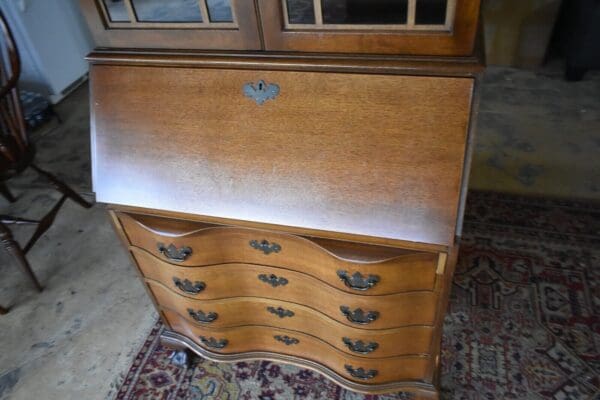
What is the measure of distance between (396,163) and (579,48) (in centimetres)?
247

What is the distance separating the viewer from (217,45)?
904mm

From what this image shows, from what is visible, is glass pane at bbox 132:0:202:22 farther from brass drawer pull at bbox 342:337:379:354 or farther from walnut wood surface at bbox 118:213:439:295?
brass drawer pull at bbox 342:337:379:354

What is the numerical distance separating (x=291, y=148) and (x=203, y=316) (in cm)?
66

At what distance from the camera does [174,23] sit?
0.91m

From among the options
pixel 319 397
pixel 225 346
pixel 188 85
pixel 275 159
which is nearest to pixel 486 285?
pixel 319 397

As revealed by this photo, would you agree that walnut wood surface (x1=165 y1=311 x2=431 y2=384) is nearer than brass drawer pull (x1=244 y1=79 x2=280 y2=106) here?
No

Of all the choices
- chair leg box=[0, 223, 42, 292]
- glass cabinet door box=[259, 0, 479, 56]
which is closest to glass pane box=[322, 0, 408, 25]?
glass cabinet door box=[259, 0, 479, 56]

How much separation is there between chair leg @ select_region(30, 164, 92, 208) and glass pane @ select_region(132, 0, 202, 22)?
4.31 ft

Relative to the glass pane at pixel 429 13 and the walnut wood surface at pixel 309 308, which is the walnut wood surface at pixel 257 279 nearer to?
the walnut wood surface at pixel 309 308

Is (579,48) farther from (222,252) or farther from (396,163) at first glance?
(222,252)

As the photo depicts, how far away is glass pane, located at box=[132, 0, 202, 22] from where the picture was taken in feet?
2.95

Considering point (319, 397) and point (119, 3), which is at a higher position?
point (119, 3)

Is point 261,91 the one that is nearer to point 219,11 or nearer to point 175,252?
point 219,11

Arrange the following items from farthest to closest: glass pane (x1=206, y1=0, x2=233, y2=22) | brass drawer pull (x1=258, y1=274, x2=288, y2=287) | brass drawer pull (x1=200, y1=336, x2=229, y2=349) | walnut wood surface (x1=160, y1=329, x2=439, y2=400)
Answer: brass drawer pull (x1=200, y1=336, x2=229, y2=349) → walnut wood surface (x1=160, y1=329, x2=439, y2=400) → brass drawer pull (x1=258, y1=274, x2=288, y2=287) → glass pane (x1=206, y1=0, x2=233, y2=22)
